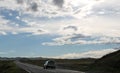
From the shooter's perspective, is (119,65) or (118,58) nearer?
(119,65)

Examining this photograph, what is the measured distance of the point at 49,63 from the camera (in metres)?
84.5

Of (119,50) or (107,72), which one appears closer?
(107,72)

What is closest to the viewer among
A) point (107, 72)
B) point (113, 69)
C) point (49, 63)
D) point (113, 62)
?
point (107, 72)

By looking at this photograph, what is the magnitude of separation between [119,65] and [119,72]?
635cm

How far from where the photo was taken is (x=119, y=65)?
66938 millimetres

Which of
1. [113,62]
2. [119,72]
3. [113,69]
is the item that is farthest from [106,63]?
[119,72]

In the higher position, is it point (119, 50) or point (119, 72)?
point (119, 50)

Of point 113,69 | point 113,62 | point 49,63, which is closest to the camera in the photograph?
point 113,69

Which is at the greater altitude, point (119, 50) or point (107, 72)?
point (119, 50)

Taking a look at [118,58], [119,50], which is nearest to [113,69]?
[118,58]

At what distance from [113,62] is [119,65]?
12.9 ft

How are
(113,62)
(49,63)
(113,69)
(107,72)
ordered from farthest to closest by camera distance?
1. (49,63)
2. (113,62)
3. (113,69)
4. (107,72)

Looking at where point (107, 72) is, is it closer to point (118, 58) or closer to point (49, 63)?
point (118, 58)

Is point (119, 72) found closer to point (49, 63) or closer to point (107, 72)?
point (107, 72)
